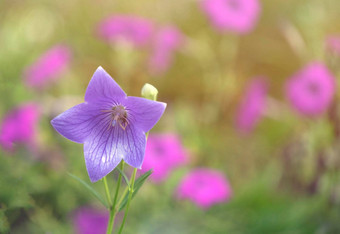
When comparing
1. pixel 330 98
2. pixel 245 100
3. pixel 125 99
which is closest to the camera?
pixel 125 99

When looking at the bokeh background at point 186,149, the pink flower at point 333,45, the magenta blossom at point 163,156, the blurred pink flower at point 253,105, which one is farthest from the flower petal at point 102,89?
the blurred pink flower at point 253,105

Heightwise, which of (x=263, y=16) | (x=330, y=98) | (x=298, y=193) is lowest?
(x=298, y=193)

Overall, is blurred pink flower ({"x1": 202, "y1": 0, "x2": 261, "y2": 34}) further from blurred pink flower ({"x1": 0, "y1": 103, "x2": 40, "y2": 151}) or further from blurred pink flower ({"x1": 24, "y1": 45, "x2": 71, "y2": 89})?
blurred pink flower ({"x1": 0, "y1": 103, "x2": 40, "y2": 151})

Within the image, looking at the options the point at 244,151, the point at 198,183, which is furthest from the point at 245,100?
the point at 198,183

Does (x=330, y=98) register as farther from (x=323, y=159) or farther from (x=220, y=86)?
(x=220, y=86)

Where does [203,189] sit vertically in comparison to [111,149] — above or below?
above

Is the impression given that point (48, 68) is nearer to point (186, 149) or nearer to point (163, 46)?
point (163, 46)

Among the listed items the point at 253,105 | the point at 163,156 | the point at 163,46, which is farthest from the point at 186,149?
the point at 163,46
